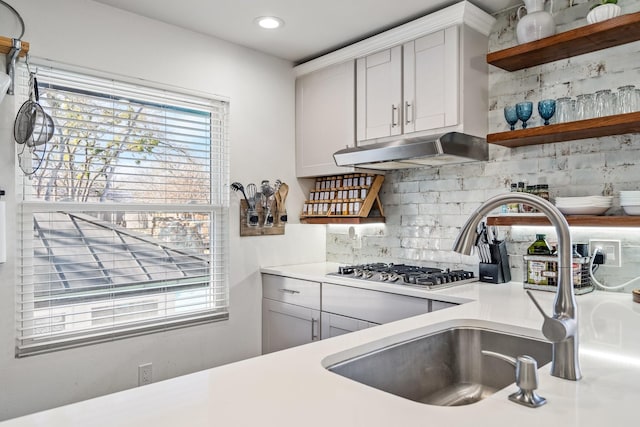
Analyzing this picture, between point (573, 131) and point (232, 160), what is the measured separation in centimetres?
205

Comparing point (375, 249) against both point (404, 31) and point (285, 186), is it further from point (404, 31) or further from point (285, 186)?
point (404, 31)

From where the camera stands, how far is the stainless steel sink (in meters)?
1.26

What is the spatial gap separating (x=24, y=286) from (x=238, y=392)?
74.3 inches

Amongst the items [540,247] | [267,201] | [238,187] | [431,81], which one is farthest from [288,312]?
[431,81]

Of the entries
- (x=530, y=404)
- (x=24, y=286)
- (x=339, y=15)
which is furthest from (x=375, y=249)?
(x=530, y=404)

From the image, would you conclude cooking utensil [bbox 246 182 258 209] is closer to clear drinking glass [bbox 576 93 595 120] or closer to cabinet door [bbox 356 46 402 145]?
cabinet door [bbox 356 46 402 145]

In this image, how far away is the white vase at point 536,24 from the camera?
87.0 inches

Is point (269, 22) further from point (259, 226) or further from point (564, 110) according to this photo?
point (564, 110)

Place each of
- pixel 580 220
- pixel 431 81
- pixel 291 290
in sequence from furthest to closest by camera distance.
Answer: pixel 291 290 → pixel 431 81 → pixel 580 220

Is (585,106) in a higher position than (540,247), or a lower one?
higher

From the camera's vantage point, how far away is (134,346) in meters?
2.57

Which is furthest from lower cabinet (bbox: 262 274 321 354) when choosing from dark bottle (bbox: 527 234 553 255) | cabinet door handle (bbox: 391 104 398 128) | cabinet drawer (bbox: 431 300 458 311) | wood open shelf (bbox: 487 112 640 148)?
wood open shelf (bbox: 487 112 640 148)

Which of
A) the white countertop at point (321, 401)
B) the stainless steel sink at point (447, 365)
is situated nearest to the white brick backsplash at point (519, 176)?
the stainless steel sink at point (447, 365)

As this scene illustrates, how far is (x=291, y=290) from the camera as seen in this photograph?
2957 millimetres
